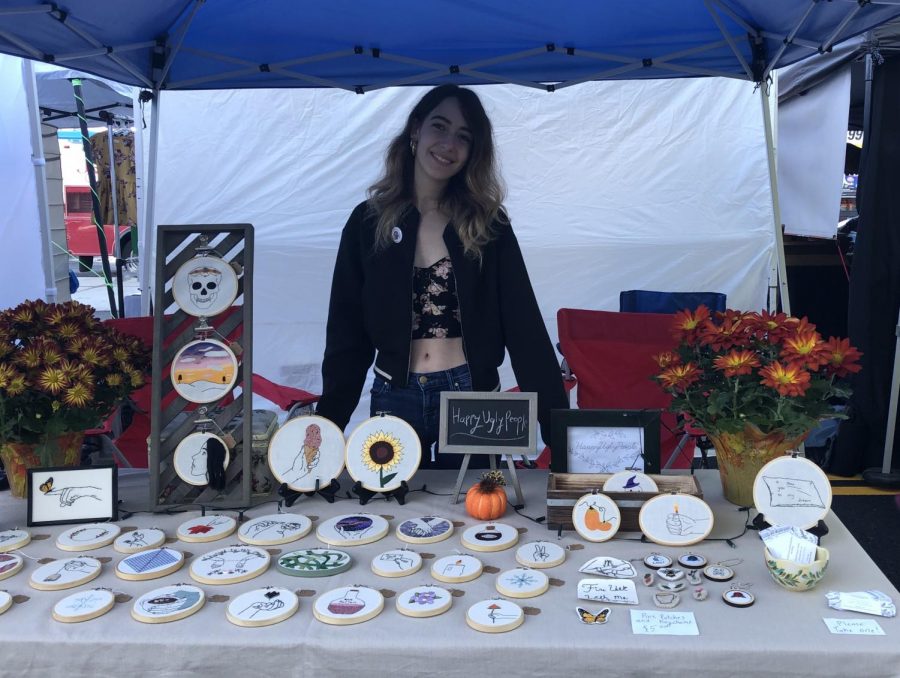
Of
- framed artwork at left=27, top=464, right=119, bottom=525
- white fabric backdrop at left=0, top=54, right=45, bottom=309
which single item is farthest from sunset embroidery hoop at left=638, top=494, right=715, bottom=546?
white fabric backdrop at left=0, top=54, right=45, bottom=309

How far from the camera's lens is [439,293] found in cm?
170

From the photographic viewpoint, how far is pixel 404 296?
168 cm

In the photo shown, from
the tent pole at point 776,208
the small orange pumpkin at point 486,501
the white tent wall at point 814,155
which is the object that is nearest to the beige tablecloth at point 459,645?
the small orange pumpkin at point 486,501

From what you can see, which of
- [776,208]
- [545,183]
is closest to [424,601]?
[776,208]

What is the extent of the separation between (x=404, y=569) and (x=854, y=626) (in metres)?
0.61

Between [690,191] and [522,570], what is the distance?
3.51 metres

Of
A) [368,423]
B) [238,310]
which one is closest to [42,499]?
[238,310]

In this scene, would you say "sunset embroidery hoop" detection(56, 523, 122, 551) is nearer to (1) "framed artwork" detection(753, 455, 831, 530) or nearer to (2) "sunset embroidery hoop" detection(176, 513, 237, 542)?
(2) "sunset embroidery hoop" detection(176, 513, 237, 542)

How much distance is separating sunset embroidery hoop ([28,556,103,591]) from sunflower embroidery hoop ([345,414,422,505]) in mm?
465

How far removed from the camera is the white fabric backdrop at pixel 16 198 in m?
3.65

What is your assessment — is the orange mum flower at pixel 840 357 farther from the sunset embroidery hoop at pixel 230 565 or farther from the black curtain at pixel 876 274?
the black curtain at pixel 876 274

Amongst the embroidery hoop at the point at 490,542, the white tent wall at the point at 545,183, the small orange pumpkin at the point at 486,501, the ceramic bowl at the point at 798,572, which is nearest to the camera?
the ceramic bowl at the point at 798,572

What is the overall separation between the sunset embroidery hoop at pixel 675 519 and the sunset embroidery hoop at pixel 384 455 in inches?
17.2

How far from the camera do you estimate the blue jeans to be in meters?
1.69
